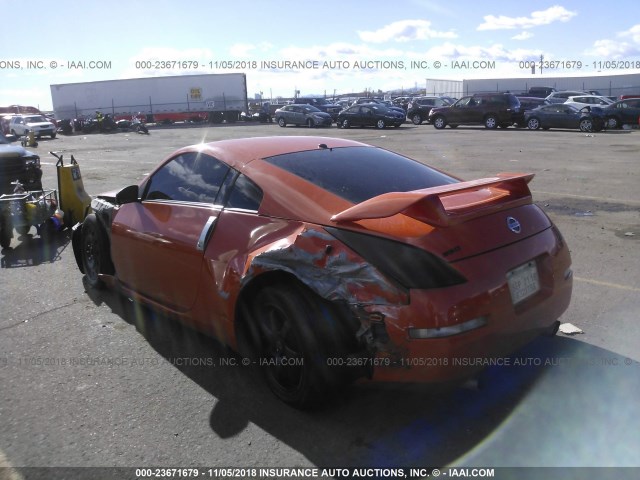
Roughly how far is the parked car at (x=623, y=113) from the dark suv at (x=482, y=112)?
4015 millimetres

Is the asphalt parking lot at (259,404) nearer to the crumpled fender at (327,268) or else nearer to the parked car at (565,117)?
the crumpled fender at (327,268)

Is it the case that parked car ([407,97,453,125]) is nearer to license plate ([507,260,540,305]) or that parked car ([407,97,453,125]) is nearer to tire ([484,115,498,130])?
tire ([484,115,498,130])

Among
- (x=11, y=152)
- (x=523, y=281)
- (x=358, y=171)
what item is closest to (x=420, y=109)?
(x=11, y=152)

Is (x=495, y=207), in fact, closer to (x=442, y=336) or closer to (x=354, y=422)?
(x=442, y=336)

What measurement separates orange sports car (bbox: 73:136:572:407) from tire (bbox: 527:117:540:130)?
80.6 feet

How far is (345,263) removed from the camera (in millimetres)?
2891

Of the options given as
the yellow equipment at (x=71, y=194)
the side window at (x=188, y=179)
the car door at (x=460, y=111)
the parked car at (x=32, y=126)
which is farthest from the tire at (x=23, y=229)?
the parked car at (x=32, y=126)

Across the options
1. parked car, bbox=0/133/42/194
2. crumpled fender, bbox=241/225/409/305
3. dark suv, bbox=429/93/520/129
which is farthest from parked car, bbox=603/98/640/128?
crumpled fender, bbox=241/225/409/305

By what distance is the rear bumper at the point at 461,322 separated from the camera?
2.71 m

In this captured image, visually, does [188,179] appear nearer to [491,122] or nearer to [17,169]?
[17,169]

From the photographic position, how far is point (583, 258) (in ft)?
19.6

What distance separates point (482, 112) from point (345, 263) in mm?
27802

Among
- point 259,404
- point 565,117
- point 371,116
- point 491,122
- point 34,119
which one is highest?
point 34,119

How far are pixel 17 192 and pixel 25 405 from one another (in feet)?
17.6
